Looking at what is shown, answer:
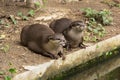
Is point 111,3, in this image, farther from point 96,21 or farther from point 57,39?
point 57,39

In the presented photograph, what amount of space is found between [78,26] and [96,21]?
1.51m

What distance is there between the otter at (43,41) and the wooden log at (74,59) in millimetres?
168

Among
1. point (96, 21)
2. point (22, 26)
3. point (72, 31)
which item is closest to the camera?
point (72, 31)

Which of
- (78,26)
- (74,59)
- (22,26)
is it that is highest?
(78,26)

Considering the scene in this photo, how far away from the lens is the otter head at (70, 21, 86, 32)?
6.86m

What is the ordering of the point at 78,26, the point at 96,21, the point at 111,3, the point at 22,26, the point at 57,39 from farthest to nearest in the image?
the point at 111,3, the point at 96,21, the point at 22,26, the point at 78,26, the point at 57,39

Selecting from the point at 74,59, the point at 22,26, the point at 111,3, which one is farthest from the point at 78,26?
the point at 111,3

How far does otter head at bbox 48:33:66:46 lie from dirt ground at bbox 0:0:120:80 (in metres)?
0.32

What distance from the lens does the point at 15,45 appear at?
6.77 meters

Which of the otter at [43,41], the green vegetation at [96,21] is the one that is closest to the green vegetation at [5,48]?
the otter at [43,41]

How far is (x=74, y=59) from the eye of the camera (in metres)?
6.56

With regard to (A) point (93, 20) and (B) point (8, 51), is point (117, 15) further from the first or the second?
(B) point (8, 51)

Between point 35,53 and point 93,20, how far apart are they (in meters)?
2.06

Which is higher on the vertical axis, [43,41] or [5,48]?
[43,41]
